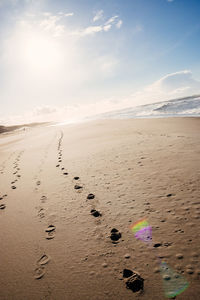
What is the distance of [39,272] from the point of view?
81.8 inches

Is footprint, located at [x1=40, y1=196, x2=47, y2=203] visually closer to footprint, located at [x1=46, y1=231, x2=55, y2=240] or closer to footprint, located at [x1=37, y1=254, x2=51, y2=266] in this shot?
footprint, located at [x1=46, y1=231, x2=55, y2=240]

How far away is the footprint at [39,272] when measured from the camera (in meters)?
2.03

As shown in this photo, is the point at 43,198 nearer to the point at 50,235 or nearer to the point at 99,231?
the point at 50,235

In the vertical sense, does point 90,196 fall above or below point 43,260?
above

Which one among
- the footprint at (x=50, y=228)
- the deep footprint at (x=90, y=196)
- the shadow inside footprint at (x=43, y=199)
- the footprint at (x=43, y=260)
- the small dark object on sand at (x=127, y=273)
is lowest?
the small dark object on sand at (x=127, y=273)

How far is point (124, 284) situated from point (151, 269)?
0.37 meters

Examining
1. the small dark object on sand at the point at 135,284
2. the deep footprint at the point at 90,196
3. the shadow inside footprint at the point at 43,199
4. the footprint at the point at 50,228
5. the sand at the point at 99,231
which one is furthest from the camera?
the shadow inside footprint at the point at 43,199

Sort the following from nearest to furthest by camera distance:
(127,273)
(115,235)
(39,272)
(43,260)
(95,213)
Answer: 1. (127,273)
2. (39,272)
3. (43,260)
4. (115,235)
5. (95,213)

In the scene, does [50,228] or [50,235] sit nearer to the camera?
[50,235]

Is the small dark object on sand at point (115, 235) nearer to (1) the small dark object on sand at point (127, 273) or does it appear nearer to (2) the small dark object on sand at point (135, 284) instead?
(1) the small dark object on sand at point (127, 273)

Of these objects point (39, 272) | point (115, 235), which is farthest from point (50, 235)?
point (115, 235)

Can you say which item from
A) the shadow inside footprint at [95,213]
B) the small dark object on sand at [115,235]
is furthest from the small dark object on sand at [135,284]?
the shadow inside footprint at [95,213]

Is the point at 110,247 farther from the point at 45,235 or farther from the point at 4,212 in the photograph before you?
the point at 4,212

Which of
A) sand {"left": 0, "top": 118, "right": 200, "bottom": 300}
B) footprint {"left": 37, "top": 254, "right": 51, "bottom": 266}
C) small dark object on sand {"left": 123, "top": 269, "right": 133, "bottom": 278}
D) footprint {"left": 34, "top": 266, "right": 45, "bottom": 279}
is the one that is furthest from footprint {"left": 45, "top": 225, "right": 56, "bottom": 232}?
small dark object on sand {"left": 123, "top": 269, "right": 133, "bottom": 278}
